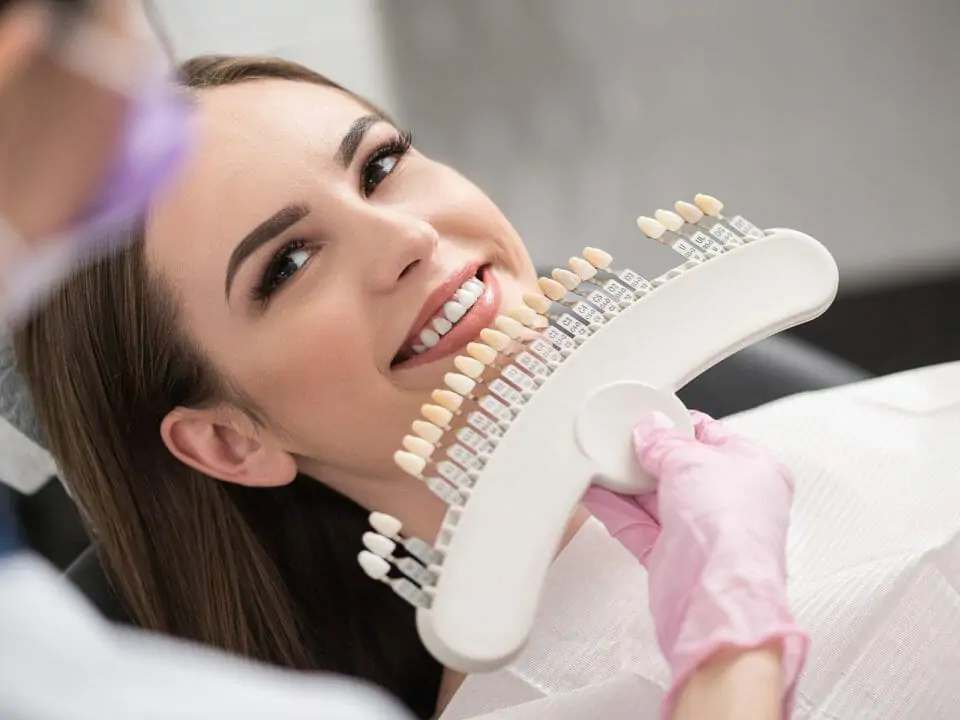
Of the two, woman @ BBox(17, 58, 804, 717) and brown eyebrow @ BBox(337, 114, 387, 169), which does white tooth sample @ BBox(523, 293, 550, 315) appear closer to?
woman @ BBox(17, 58, 804, 717)

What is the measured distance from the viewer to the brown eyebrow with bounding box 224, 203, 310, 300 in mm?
819

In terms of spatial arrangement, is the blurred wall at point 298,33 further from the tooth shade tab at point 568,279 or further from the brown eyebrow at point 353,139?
the tooth shade tab at point 568,279

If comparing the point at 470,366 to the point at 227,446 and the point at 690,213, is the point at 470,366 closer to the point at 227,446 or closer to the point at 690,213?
the point at 690,213

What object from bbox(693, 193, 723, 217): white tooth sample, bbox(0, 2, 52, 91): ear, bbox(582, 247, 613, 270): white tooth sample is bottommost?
bbox(582, 247, 613, 270): white tooth sample

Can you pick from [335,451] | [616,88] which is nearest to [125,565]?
[335,451]

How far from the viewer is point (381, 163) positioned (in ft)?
2.96

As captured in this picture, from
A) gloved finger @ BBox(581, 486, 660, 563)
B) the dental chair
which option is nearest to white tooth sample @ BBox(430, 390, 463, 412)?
gloved finger @ BBox(581, 486, 660, 563)

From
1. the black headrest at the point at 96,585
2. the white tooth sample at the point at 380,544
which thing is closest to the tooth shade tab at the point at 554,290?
the white tooth sample at the point at 380,544

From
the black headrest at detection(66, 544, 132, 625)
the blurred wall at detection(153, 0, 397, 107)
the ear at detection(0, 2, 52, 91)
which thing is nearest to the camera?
the ear at detection(0, 2, 52, 91)

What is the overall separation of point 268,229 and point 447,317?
0.15 metres

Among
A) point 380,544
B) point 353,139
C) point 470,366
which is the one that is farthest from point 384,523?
point 353,139

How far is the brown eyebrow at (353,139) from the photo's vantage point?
854 millimetres

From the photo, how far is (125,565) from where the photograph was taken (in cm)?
101

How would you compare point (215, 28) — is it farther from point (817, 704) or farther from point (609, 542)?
point (817, 704)
